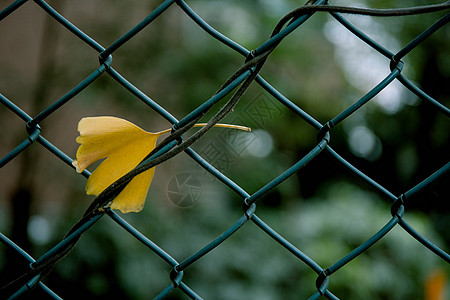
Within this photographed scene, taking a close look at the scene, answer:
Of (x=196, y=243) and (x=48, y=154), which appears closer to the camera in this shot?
(x=196, y=243)

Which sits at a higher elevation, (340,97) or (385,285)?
(340,97)

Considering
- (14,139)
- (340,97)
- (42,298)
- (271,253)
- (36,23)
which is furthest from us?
(340,97)

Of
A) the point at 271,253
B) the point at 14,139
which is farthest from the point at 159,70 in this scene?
the point at 271,253

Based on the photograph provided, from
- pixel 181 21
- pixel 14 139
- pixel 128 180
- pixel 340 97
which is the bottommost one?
pixel 128 180

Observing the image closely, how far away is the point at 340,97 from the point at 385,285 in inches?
35.3

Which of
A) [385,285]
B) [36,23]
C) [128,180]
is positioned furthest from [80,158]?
[36,23]

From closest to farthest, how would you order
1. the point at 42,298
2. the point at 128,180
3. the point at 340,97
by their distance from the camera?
the point at 128,180 < the point at 42,298 < the point at 340,97

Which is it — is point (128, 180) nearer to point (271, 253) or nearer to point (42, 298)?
point (42, 298)

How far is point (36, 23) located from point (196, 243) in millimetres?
995

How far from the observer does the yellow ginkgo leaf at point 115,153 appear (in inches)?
11.5

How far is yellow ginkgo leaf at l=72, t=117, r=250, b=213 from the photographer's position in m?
0.29

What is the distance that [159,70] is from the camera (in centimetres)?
125

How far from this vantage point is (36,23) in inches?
55.5

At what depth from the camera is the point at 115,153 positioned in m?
0.31
